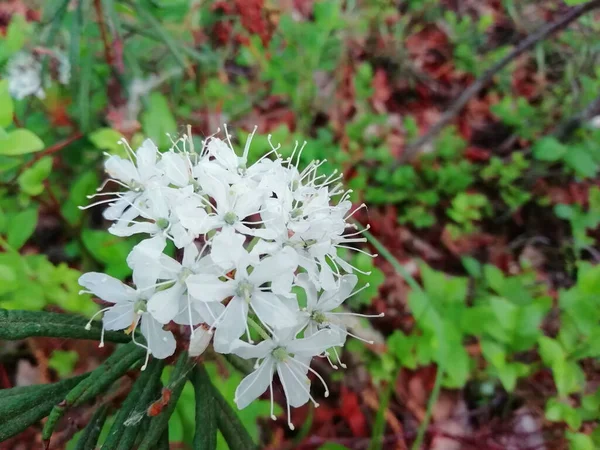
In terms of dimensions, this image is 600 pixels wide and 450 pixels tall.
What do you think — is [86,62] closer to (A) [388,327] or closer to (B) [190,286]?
(B) [190,286]

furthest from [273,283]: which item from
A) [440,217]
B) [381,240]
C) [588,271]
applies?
[440,217]

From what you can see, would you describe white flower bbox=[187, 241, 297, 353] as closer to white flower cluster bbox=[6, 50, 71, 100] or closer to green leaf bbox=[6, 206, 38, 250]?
green leaf bbox=[6, 206, 38, 250]

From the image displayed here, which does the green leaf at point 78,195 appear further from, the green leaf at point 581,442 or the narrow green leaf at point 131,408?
Answer: the green leaf at point 581,442

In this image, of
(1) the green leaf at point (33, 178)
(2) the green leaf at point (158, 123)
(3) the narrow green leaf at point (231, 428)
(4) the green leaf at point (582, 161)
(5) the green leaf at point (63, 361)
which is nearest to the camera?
(3) the narrow green leaf at point (231, 428)

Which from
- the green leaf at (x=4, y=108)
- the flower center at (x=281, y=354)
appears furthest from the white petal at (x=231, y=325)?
the green leaf at (x=4, y=108)

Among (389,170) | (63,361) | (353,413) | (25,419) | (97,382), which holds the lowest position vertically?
(63,361)

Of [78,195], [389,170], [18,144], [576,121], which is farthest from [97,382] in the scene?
[576,121]

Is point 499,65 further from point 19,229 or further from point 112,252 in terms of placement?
point 19,229
